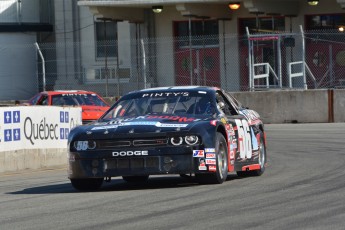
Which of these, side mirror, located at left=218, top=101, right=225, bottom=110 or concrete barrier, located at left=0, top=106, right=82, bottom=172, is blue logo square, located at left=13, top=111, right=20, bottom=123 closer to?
concrete barrier, located at left=0, top=106, right=82, bottom=172

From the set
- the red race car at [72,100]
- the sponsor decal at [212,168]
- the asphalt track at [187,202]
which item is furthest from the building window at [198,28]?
the sponsor decal at [212,168]

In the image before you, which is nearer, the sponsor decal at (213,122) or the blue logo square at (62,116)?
the sponsor decal at (213,122)

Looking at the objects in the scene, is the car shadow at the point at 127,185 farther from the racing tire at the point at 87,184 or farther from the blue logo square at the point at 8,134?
the blue logo square at the point at 8,134

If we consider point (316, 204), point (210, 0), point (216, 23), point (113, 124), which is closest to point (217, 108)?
point (113, 124)

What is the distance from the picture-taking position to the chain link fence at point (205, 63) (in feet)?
107

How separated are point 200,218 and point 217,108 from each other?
13.6 ft

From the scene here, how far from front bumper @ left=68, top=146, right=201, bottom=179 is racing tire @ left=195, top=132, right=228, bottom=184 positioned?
0.41m

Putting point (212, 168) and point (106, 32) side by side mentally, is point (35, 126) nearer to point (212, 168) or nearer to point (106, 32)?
point (212, 168)

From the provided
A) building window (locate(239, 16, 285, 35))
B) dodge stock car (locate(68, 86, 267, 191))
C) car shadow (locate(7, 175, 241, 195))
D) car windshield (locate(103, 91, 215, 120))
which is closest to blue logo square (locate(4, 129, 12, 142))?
car shadow (locate(7, 175, 241, 195))

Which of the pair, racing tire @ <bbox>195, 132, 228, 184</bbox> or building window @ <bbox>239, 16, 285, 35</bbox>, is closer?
racing tire @ <bbox>195, 132, 228, 184</bbox>

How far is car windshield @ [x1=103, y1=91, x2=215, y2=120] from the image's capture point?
14.0 meters

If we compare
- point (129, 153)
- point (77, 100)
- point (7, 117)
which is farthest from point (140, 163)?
point (77, 100)

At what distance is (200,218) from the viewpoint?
33.1 ft

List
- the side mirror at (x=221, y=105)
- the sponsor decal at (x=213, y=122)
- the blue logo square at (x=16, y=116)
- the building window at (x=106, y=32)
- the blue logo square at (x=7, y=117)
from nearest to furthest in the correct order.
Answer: the sponsor decal at (x=213, y=122)
the side mirror at (x=221, y=105)
the blue logo square at (x=7, y=117)
the blue logo square at (x=16, y=116)
the building window at (x=106, y=32)
